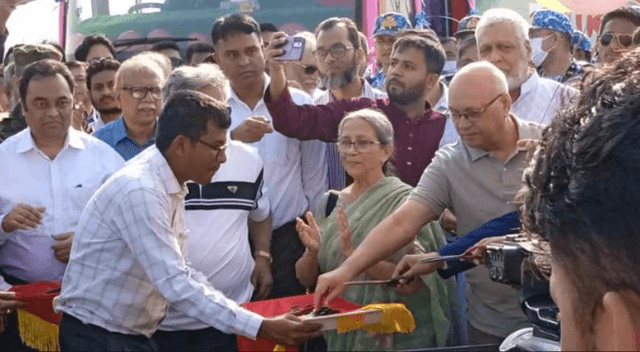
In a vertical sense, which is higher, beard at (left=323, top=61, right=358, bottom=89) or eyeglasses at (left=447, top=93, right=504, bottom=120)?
eyeglasses at (left=447, top=93, right=504, bottom=120)

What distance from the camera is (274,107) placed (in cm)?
547

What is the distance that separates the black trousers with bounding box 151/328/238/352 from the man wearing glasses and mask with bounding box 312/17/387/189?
181 cm

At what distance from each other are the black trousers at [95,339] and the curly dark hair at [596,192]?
10.1 feet

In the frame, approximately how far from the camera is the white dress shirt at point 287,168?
5.71 metres

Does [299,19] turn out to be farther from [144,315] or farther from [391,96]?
[144,315]

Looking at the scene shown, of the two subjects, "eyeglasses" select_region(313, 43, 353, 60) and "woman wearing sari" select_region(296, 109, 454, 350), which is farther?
"eyeglasses" select_region(313, 43, 353, 60)

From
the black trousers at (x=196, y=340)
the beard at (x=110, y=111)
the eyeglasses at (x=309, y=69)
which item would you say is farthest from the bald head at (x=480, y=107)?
the eyeglasses at (x=309, y=69)

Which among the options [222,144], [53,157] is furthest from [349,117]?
[53,157]

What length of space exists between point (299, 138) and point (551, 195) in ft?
14.8

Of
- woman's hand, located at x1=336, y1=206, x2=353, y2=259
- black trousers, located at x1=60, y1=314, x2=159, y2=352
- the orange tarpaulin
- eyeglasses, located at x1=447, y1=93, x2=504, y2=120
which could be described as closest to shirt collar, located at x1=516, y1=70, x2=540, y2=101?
eyeglasses, located at x1=447, y1=93, x2=504, y2=120

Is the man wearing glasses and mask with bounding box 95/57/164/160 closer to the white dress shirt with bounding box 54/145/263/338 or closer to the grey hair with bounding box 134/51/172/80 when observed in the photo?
the grey hair with bounding box 134/51/172/80

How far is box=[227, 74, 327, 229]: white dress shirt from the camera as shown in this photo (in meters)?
5.71

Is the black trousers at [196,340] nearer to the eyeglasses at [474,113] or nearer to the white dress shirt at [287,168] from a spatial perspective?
the white dress shirt at [287,168]

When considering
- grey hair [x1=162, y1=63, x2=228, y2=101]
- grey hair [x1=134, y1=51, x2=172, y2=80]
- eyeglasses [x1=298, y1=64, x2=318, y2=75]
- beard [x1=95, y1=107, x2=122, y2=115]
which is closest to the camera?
grey hair [x1=162, y1=63, x2=228, y2=101]
